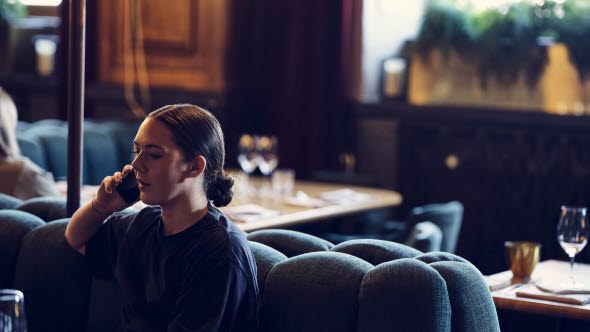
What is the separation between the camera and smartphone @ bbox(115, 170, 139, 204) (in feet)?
7.96

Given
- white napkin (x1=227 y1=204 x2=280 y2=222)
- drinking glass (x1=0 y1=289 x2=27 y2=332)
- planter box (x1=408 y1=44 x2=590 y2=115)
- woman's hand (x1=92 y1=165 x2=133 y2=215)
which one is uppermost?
planter box (x1=408 y1=44 x2=590 y2=115)

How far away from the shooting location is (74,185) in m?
2.75

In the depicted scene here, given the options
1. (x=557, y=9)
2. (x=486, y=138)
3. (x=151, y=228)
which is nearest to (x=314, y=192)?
(x=486, y=138)

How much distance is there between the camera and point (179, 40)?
21.5 ft

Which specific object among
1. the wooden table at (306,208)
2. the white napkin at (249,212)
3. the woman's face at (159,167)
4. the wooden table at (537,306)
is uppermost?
the woman's face at (159,167)

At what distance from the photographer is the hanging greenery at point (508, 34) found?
221 inches

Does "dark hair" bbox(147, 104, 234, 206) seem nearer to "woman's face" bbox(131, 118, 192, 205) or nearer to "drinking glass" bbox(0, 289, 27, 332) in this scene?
"woman's face" bbox(131, 118, 192, 205)

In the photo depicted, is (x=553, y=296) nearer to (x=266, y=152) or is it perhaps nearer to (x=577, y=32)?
(x=266, y=152)

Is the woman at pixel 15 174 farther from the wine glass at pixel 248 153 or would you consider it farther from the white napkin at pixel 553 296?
the white napkin at pixel 553 296

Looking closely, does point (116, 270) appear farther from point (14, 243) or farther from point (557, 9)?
point (557, 9)

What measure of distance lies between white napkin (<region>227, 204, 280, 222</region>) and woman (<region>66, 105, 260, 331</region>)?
1.56 m

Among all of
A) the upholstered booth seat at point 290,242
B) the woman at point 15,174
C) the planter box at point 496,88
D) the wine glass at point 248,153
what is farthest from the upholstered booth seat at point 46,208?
the planter box at point 496,88

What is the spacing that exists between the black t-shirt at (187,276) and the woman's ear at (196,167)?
0.08 metres

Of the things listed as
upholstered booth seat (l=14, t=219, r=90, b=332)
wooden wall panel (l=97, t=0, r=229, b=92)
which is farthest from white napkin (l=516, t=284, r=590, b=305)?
wooden wall panel (l=97, t=0, r=229, b=92)
